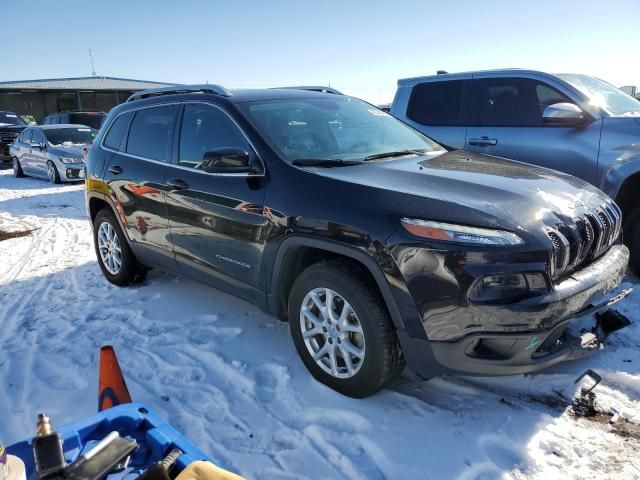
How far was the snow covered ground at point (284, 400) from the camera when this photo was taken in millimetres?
2418

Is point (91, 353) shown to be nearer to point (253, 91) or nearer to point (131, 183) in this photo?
point (131, 183)

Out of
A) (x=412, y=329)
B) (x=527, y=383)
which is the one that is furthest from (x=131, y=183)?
(x=527, y=383)

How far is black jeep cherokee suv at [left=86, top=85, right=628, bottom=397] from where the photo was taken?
7.76 ft

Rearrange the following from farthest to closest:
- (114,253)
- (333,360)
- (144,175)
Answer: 1. (114,253)
2. (144,175)
3. (333,360)

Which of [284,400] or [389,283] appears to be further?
[284,400]

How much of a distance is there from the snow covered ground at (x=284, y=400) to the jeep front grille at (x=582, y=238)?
2.62 ft

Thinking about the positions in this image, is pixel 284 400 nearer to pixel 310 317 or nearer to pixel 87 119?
pixel 310 317

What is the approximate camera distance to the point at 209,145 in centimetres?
366

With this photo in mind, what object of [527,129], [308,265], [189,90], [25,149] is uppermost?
[189,90]

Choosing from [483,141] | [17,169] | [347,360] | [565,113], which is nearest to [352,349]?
[347,360]

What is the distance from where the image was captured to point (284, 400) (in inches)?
115

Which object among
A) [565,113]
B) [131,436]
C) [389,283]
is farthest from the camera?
[565,113]

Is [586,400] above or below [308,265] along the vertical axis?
below

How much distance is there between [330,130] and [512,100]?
8.24 ft
